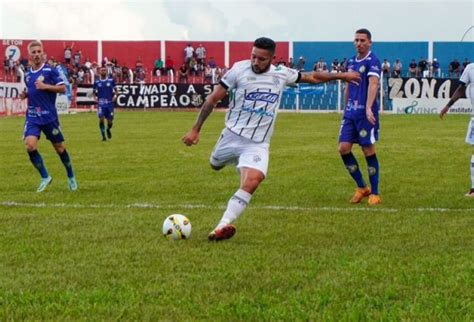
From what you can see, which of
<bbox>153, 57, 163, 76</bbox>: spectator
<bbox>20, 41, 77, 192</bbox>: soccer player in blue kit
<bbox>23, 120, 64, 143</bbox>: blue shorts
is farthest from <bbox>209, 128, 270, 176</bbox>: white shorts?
<bbox>153, 57, 163, 76</bbox>: spectator

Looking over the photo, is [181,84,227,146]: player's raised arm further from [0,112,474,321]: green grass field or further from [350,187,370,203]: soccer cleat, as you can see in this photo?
[350,187,370,203]: soccer cleat

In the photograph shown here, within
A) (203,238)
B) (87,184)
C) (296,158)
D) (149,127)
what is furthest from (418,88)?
(203,238)

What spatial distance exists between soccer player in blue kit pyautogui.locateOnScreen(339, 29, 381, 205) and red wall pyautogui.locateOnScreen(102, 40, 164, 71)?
1882 inches

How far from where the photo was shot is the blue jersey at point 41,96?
12.4m

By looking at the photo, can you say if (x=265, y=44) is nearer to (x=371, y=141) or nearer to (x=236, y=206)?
(x=236, y=206)

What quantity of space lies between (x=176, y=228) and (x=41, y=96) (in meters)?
5.25

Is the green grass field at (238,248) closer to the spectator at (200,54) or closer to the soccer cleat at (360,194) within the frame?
the soccer cleat at (360,194)

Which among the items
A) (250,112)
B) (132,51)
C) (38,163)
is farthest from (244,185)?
(132,51)

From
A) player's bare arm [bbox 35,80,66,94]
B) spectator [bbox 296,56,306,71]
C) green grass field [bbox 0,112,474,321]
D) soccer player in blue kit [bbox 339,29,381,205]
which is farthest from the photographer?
spectator [bbox 296,56,306,71]

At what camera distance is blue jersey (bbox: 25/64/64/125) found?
12.4 m

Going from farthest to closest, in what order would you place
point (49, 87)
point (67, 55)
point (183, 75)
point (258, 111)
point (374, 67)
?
point (67, 55) < point (183, 75) < point (49, 87) < point (374, 67) < point (258, 111)

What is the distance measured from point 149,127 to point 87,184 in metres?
17.6

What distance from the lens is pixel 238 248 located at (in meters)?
7.59

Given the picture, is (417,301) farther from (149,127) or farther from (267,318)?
(149,127)
